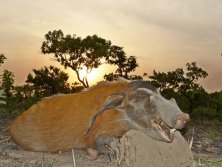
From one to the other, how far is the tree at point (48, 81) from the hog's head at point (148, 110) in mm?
16294

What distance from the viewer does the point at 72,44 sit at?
31.6 m


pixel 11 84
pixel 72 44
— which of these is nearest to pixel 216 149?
pixel 11 84

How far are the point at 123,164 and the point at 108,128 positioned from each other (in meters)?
0.89

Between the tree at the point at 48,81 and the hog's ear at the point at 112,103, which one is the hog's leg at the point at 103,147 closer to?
the hog's ear at the point at 112,103

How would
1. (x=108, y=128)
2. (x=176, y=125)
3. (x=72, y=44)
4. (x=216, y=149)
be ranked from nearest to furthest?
(x=176, y=125) → (x=108, y=128) → (x=216, y=149) → (x=72, y=44)

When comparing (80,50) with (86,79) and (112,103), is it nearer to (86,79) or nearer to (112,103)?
(86,79)

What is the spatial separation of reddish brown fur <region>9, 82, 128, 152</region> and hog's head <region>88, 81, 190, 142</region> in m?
0.15

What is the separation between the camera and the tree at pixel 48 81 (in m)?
23.6

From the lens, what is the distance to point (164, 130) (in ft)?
20.6

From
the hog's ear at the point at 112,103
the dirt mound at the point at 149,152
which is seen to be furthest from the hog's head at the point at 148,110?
the dirt mound at the point at 149,152

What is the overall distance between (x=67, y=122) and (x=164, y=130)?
5.81 feet

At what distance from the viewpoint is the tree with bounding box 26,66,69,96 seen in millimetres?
23609

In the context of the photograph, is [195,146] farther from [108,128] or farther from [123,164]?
[123,164]

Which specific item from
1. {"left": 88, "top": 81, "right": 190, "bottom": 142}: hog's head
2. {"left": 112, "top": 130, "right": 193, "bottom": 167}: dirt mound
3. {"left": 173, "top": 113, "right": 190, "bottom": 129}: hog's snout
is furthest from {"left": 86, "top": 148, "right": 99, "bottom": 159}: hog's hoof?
{"left": 173, "top": 113, "right": 190, "bottom": 129}: hog's snout
